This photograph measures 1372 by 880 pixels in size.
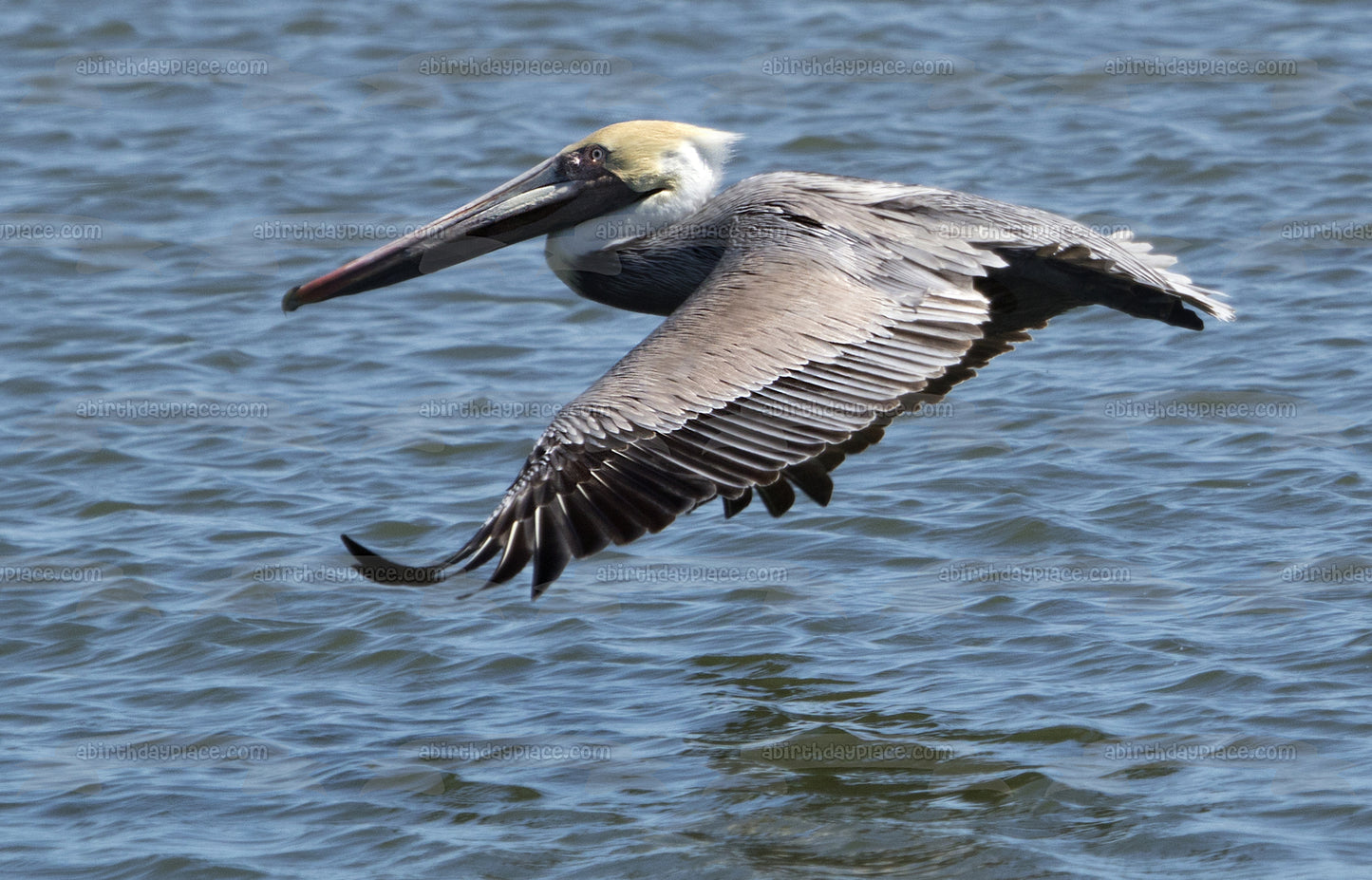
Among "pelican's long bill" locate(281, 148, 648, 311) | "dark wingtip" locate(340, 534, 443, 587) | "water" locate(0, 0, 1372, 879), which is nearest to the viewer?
"dark wingtip" locate(340, 534, 443, 587)

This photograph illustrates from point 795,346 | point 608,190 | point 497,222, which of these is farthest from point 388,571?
point 608,190

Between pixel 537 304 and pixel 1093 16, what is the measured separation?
6016 millimetres

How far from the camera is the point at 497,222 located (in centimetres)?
681

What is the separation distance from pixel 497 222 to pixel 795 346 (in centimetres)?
163

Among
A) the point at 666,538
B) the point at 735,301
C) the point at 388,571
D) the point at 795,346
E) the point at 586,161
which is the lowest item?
the point at 666,538

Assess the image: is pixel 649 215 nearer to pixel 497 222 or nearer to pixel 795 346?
pixel 497 222

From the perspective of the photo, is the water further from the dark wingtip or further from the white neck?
the white neck

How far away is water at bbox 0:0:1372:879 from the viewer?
5.47 meters

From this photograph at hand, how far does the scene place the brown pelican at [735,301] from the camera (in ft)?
16.7

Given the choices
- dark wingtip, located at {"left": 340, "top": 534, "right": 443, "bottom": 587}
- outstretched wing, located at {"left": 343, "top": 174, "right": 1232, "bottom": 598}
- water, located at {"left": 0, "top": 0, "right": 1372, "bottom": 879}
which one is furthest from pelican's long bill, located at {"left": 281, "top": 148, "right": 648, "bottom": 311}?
dark wingtip, located at {"left": 340, "top": 534, "right": 443, "bottom": 587}

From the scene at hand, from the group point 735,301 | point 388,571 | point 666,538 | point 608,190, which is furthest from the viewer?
point 666,538

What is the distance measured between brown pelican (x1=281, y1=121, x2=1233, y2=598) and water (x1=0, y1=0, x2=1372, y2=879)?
836 mm

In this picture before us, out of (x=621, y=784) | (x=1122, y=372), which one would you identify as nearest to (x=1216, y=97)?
(x=1122, y=372)

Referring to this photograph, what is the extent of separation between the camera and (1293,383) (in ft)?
27.9
